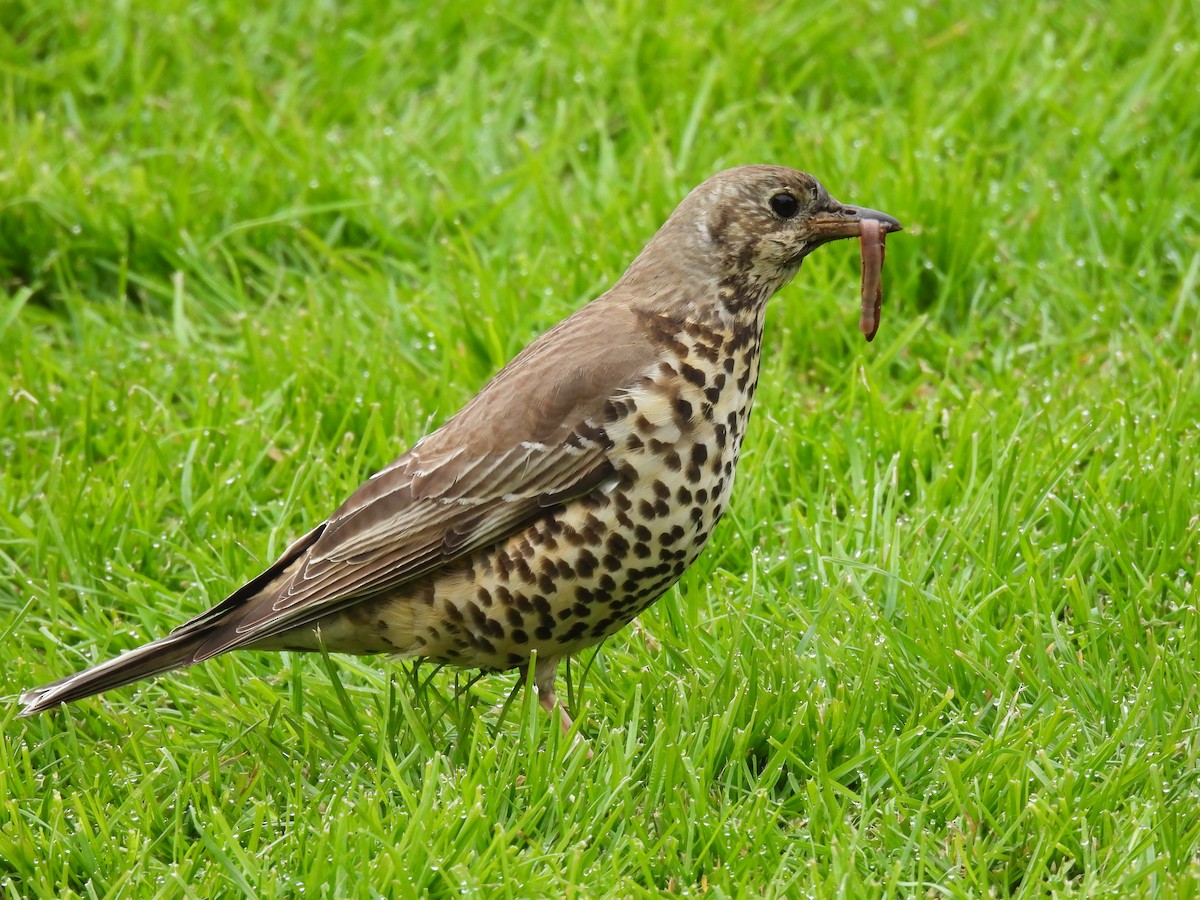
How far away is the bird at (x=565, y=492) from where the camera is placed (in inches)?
153

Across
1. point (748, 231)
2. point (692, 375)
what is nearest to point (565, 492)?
point (692, 375)

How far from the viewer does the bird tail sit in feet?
13.1

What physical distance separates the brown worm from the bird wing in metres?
0.66

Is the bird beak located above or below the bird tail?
above

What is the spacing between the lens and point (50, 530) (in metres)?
4.90

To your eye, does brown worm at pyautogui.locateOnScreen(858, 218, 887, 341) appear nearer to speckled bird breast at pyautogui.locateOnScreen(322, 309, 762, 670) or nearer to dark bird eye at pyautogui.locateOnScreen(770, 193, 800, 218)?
dark bird eye at pyautogui.locateOnScreen(770, 193, 800, 218)

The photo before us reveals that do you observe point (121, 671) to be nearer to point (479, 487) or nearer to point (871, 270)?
point (479, 487)

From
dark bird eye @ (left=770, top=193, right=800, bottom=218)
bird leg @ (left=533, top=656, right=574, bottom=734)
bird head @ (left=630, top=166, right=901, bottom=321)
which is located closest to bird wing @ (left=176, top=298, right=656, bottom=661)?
bird head @ (left=630, top=166, right=901, bottom=321)

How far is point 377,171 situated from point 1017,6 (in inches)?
114

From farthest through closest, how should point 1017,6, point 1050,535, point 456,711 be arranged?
point 1017,6 < point 1050,535 < point 456,711

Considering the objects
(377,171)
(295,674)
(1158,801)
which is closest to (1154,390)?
(1158,801)

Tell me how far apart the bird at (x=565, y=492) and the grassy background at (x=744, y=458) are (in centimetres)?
22

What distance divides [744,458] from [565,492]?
49.8 inches

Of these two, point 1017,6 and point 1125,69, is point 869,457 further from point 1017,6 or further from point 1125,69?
point 1017,6
